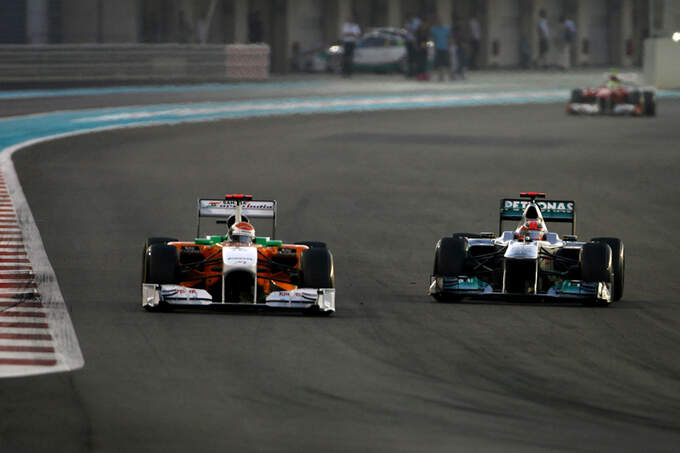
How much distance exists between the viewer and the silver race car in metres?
12.1

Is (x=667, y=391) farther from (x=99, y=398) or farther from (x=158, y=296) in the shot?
(x=158, y=296)

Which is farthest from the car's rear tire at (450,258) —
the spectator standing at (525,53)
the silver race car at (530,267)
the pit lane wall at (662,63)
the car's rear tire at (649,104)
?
the spectator standing at (525,53)

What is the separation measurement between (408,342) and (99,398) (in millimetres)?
2721

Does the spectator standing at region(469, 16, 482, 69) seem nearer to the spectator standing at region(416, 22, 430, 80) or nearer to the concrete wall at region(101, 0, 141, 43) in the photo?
the spectator standing at region(416, 22, 430, 80)

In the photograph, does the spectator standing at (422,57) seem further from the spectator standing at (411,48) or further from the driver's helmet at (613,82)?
the driver's helmet at (613,82)

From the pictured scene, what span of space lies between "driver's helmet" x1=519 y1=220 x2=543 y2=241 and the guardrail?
28574 mm

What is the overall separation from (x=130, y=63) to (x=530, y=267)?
3248 centimetres

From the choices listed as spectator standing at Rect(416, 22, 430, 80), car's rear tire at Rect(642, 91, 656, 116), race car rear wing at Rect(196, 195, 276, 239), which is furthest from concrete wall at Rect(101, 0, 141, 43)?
race car rear wing at Rect(196, 195, 276, 239)

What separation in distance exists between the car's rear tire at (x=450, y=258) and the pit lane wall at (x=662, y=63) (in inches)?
1611

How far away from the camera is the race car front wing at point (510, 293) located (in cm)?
1214

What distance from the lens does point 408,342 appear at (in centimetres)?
1057

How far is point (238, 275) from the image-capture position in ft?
37.9

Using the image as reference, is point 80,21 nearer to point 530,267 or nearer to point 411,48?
point 411,48

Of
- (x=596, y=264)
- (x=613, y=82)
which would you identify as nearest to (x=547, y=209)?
(x=596, y=264)
